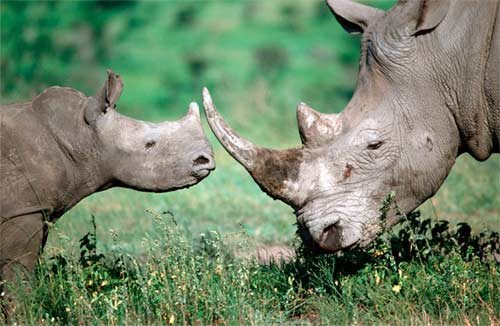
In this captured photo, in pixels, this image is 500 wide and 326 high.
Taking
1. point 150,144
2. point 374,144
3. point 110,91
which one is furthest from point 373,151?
point 110,91

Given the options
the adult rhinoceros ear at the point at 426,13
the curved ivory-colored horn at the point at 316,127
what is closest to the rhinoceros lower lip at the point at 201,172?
the curved ivory-colored horn at the point at 316,127

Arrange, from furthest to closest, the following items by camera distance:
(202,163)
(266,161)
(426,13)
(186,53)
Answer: (186,53), (202,163), (266,161), (426,13)

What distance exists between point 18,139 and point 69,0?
1433 centimetres

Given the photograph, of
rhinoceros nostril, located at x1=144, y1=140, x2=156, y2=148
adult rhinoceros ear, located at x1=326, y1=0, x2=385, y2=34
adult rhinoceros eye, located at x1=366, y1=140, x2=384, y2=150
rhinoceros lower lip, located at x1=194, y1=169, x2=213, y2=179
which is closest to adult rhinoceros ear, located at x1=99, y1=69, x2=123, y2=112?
rhinoceros nostril, located at x1=144, y1=140, x2=156, y2=148

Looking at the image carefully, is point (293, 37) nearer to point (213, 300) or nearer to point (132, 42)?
point (132, 42)

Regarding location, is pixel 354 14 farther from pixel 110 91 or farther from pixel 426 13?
pixel 110 91

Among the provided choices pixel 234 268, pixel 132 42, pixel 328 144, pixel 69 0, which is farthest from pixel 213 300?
pixel 69 0

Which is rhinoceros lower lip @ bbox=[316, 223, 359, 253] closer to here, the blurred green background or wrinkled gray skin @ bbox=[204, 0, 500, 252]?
wrinkled gray skin @ bbox=[204, 0, 500, 252]

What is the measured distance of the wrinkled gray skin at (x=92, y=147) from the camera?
22.7 feet

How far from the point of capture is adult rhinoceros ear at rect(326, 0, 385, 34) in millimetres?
7238

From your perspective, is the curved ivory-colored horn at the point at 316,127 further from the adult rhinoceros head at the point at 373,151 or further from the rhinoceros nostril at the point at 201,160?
the rhinoceros nostril at the point at 201,160

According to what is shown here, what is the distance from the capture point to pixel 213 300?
6.67m

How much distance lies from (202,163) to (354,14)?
148cm

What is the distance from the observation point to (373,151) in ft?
22.5
